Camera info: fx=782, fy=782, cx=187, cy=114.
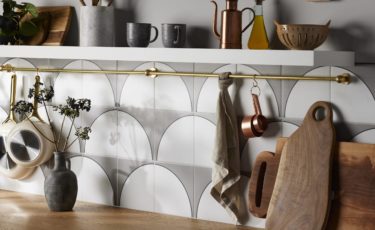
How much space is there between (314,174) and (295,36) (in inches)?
17.2

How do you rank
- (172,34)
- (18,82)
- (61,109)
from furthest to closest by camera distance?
(18,82) < (61,109) < (172,34)

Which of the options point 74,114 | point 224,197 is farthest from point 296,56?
point 74,114

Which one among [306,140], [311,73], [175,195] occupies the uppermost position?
[311,73]

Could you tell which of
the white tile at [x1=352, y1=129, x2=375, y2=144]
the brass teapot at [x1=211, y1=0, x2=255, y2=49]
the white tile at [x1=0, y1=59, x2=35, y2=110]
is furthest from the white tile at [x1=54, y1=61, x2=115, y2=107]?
the white tile at [x1=352, y1=129, x2=375, y2=144]

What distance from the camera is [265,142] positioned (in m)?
2.59

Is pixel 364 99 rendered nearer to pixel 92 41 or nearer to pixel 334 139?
pixel 334 139

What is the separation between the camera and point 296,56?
7.36 ft


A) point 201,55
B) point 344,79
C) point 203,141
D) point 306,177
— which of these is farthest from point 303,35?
point 203,141

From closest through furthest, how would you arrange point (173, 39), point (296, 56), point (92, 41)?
1. point (296, 56)
2. point (173, 39)
3. point (92, 41)

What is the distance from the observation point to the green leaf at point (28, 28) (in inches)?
117

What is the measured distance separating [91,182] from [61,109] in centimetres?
32

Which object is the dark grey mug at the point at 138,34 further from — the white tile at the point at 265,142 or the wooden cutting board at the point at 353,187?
the wooden cutting board at the point at 353,187

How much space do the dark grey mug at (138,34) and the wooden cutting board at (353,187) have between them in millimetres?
745

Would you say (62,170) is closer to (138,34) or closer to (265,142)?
(138,34)
